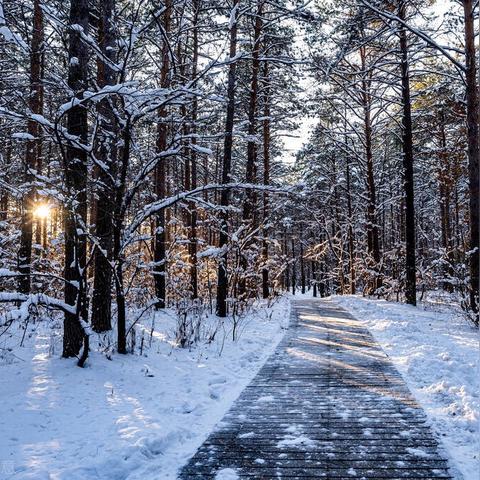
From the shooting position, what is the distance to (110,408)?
17.3 feet

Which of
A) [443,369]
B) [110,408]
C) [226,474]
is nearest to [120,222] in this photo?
[110,408]

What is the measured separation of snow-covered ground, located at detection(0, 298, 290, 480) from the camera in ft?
13.2

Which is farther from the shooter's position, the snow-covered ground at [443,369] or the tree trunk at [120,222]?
the tree trunk at [120,222]

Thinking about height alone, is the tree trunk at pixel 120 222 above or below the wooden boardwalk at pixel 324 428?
above

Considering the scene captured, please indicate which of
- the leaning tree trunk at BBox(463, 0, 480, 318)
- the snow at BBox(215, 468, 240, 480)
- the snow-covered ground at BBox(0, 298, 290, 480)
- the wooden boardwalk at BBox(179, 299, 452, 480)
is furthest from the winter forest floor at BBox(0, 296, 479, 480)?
the leaning tree trunk at BBox(463, 0, 480, 318)

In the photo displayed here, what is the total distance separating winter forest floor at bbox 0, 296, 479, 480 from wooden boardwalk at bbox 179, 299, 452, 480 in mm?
205

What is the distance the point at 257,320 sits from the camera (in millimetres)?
13203

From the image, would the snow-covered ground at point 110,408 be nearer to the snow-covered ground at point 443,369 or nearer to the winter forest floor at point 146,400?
the winter forest floor at point 146,400

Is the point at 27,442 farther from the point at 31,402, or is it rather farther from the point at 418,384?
the point at 418,384

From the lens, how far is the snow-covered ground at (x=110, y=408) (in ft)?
13.2

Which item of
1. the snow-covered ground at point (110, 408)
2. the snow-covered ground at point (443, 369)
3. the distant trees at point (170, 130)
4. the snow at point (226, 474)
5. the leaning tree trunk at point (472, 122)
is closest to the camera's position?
the snow at point (226, 474)

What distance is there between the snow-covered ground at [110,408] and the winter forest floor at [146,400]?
0.04 feet

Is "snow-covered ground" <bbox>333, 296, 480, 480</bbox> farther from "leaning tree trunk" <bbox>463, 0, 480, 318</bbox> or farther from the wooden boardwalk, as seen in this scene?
"leaning tree trunk" <bbox>463, 0, 480, 318</bbox>

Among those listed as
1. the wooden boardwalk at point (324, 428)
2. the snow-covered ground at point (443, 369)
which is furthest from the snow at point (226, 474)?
the snow-covered ground at point (443, 369)
